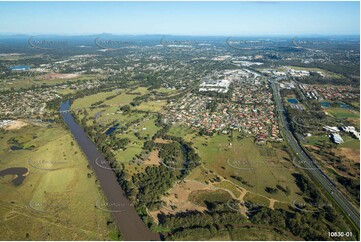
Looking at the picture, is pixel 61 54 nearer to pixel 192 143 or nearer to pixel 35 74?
pixel 35 74

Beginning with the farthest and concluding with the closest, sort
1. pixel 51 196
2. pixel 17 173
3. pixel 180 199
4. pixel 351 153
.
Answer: pixel 351 153, pixel 17 173, pixel 51 196, pixel 180 199

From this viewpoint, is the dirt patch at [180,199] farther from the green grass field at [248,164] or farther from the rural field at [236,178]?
the green grass field at [248,164]

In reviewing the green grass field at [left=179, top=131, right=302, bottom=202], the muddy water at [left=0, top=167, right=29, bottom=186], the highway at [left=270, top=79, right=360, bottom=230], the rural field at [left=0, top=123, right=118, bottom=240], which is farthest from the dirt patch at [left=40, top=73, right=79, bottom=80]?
the highway at [left=270, top=79, right=360, bottom=230]

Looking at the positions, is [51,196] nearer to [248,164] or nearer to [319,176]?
[248,164]

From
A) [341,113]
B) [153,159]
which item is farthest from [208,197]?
[341,113]

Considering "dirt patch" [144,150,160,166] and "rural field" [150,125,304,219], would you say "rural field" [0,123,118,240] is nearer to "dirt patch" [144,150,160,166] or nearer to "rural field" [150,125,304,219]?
"rural field" [150,125,304,219]

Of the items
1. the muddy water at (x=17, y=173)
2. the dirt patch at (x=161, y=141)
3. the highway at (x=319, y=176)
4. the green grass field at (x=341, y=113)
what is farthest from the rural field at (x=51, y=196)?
the green grass field at (x=341, y=113)
